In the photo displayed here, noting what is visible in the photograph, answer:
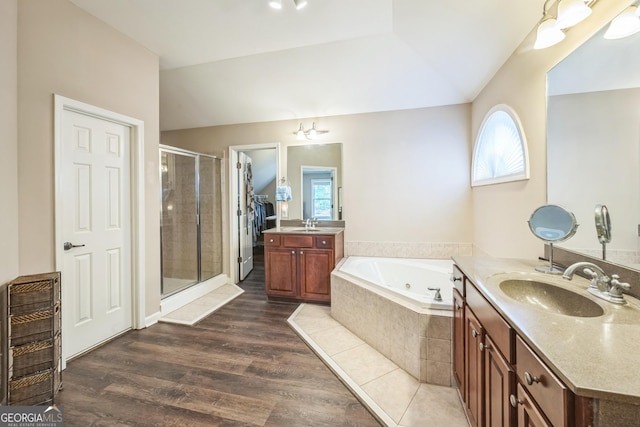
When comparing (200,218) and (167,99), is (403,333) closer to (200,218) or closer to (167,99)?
(200,218)

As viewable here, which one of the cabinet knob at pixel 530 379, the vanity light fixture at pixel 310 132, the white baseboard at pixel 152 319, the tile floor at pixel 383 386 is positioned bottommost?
the tile floor at pixel 383 386

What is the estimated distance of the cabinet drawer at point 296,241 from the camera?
10.3 ft

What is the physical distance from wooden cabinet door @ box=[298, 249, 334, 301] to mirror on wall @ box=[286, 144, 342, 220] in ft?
2.30

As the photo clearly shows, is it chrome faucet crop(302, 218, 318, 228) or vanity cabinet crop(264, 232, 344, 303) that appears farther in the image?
chrome faucet crop(302, 218, 318, 228)

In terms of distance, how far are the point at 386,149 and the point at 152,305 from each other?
130 inches

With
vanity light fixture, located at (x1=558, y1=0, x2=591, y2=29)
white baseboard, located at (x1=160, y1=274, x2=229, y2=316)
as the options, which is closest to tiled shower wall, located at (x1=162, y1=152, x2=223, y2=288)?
white baseboard, located at (x1=160, y1=274, x2=229, y2=316)

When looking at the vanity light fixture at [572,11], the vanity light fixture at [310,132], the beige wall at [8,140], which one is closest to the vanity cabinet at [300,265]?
the vanity light fixture at [310,132]

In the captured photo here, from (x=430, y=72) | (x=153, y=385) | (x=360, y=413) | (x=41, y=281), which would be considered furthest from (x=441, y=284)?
(x=41, y=281)

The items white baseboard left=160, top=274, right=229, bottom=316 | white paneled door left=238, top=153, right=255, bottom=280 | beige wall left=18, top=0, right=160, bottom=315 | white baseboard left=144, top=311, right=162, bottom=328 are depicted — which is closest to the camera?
beige wall left=18, top=0, right=160, bottom=315

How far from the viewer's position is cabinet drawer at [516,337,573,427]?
61cm

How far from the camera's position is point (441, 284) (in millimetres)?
2680

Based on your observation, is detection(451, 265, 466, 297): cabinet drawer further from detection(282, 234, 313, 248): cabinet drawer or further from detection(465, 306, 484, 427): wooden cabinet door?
detection(282, 234, 313, 248): cabinet drawer

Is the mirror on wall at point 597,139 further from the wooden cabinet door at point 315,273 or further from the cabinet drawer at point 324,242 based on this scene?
the wooden cabinet door at point 315,273

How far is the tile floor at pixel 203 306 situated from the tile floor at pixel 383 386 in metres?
1.16
